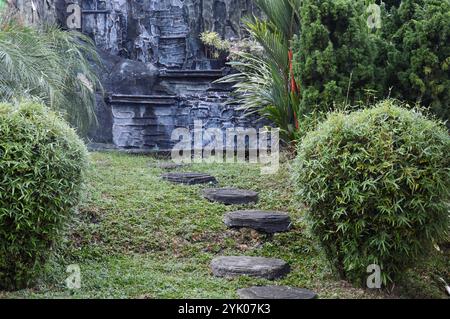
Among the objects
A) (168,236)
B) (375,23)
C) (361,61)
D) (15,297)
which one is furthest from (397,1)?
(15,297)

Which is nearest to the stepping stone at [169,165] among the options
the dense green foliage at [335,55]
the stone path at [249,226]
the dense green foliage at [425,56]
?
the stone path at [249,226]

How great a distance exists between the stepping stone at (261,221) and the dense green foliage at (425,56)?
1.80m

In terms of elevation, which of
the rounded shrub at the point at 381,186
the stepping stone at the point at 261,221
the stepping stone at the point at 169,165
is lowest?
the stepping stone at the point at 261,221

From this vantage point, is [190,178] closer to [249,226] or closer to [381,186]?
[249,226]

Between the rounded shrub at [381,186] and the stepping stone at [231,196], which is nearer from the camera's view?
the rounded shrub at [381,186]

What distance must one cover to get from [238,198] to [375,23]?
7.73 ft

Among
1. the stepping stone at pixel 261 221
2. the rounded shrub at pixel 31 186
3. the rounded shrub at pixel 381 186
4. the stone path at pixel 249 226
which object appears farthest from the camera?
the stepping stone at pixel 261 221

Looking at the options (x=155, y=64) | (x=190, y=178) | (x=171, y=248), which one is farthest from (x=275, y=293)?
(x=155, y=64)

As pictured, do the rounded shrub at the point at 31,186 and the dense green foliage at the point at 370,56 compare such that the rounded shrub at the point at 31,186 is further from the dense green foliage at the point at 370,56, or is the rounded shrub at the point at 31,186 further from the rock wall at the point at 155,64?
the rock wall at the point at 155,64

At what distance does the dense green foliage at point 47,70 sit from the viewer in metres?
5.22

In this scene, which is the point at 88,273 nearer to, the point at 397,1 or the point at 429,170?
the point at 429,170

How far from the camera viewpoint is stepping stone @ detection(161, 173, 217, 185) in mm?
6191

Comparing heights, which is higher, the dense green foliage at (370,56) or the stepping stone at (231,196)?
the dense green foliage at (370,56)

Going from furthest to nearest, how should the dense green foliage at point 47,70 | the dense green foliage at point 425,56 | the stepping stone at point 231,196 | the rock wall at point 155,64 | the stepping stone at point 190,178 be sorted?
1. the rock wall at point 155,64
2. the stepping stone at point 190,178
3. the stepping stone at point 231,196
4. the dense green foliage at point 425,56
5. the dense green foliage at point 47,70
